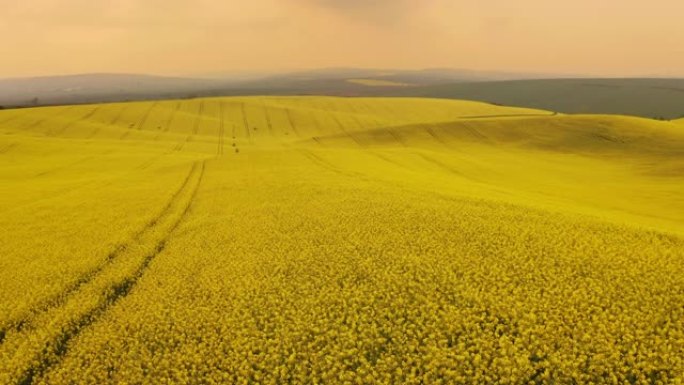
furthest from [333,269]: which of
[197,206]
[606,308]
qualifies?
[197,206]

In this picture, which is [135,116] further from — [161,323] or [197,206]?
[161,323]

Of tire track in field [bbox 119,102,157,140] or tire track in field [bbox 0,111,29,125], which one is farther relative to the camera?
tire track in field [bbox 0,111,29,125]

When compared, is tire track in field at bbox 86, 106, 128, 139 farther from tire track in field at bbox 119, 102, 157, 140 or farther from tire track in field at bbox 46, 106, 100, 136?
tire track in field at bbox 46, 106, 100, 136

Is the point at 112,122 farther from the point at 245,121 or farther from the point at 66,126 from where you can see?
the point at 245,121

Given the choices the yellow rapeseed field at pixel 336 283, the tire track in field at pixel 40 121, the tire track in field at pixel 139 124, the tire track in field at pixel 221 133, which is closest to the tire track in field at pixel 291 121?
the tire track in field at pixel 221 133

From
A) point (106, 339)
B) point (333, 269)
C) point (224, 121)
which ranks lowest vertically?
point (106, 339)

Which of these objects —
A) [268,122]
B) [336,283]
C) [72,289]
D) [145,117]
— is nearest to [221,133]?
[268,122]

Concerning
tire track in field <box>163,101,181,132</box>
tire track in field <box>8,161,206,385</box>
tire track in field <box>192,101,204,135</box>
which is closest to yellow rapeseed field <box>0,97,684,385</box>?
tire track in field <box>8,161,206,385</box>
